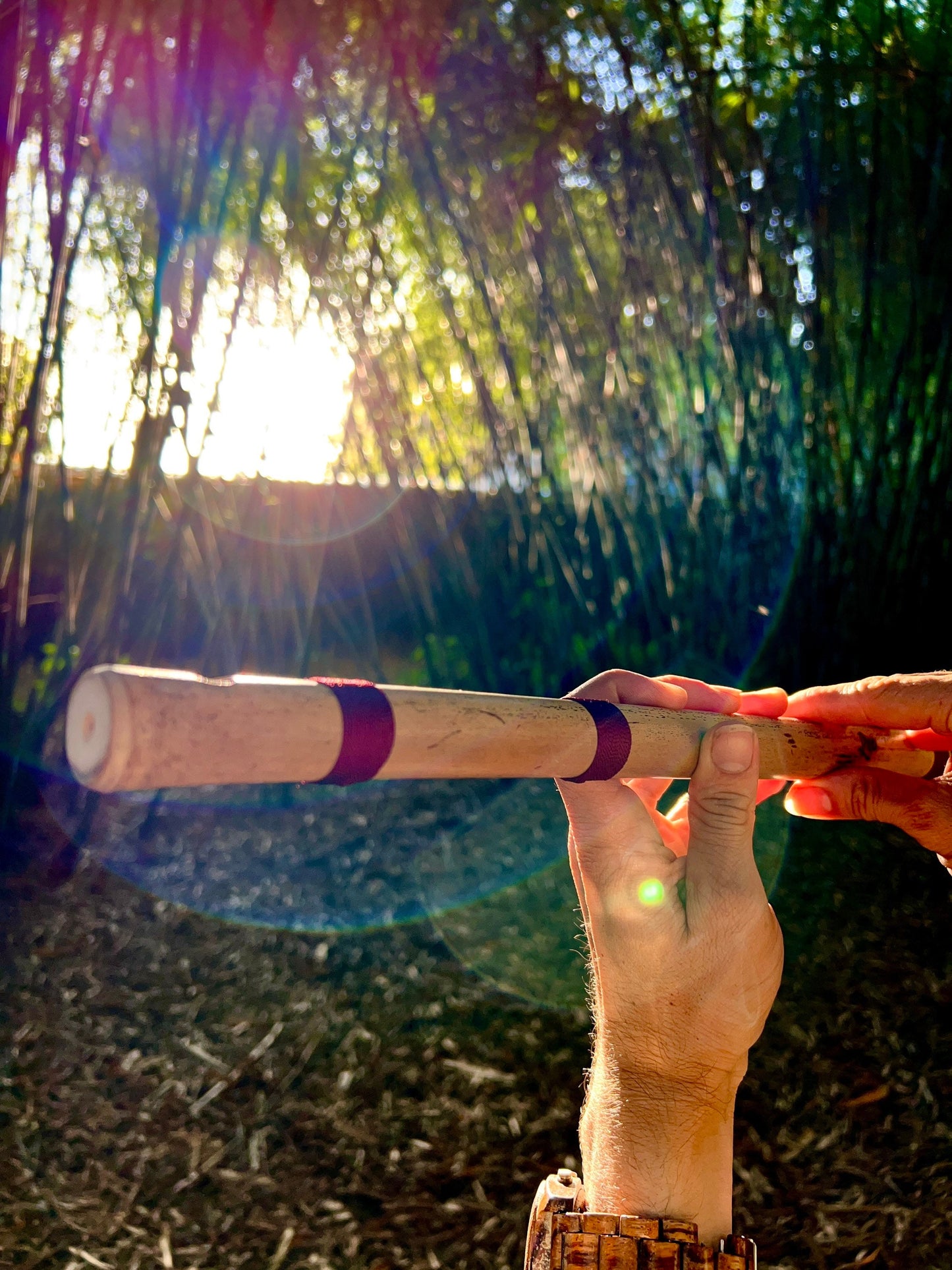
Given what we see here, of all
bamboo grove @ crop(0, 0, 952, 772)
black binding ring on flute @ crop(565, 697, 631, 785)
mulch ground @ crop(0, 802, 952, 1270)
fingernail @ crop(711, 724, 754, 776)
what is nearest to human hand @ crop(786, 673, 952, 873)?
fingernail @ crop(711, 724, 754, 776)

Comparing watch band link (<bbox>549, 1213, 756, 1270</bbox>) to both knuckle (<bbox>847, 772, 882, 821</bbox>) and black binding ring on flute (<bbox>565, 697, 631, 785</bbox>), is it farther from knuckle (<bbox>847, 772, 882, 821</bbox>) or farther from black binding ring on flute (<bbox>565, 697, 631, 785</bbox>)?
knuckle (<bbox>847, 772, 882, 821</bbox>)

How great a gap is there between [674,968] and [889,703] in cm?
36

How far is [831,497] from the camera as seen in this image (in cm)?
291

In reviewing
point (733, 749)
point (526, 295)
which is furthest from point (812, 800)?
point (526, 295)

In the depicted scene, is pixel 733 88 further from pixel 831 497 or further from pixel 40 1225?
pixel 40 1225

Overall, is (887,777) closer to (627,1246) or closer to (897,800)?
(897,800)

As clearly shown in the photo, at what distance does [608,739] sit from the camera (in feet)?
2.57

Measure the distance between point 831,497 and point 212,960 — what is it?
85.2 inches

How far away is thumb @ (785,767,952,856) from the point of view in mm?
1095

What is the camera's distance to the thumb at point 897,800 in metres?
1.09

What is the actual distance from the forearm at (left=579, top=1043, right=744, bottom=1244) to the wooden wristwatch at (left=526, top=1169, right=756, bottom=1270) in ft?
0.10

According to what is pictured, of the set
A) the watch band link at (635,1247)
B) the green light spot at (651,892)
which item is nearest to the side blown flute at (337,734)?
the green light spot at (651,892)

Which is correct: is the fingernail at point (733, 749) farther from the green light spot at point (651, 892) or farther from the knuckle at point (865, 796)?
the knuckle at point (865, 796)

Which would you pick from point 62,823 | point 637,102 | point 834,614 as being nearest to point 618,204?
point 637,102
